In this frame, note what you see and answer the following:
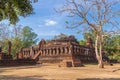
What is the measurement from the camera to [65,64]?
28656 millimetres

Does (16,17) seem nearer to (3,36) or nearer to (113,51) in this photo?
(113,51)

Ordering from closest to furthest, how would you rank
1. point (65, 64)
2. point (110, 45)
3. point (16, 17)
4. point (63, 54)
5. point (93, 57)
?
point (16, 17) < point (65, 64) < point (63, 54) < point (93, 57) < point (110, 45)

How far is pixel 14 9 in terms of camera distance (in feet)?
62.9

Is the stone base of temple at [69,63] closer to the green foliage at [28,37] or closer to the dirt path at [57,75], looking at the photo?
the dirt path at [57,75]

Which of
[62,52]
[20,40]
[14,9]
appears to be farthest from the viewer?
[20,40]

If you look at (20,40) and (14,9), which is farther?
(20,40)

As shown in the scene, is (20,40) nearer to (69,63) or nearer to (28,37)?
(28,37)

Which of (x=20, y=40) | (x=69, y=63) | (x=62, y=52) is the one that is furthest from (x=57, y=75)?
(x=20, y=40)

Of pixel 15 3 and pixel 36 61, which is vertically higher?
pixel 15 3

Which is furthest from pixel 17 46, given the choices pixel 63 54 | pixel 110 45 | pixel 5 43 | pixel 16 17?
pixel 16 17

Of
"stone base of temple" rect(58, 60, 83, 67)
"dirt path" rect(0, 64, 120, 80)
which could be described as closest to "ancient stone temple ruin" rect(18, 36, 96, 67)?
"stone base of temple" rect(58, 60, 83, 67)

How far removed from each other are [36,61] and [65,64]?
12204 mm

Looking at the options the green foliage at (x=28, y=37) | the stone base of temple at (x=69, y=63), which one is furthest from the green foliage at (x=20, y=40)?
the stone base of temple at (x=69, y=63)

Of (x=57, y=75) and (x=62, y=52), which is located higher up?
(x=62, y=52)
